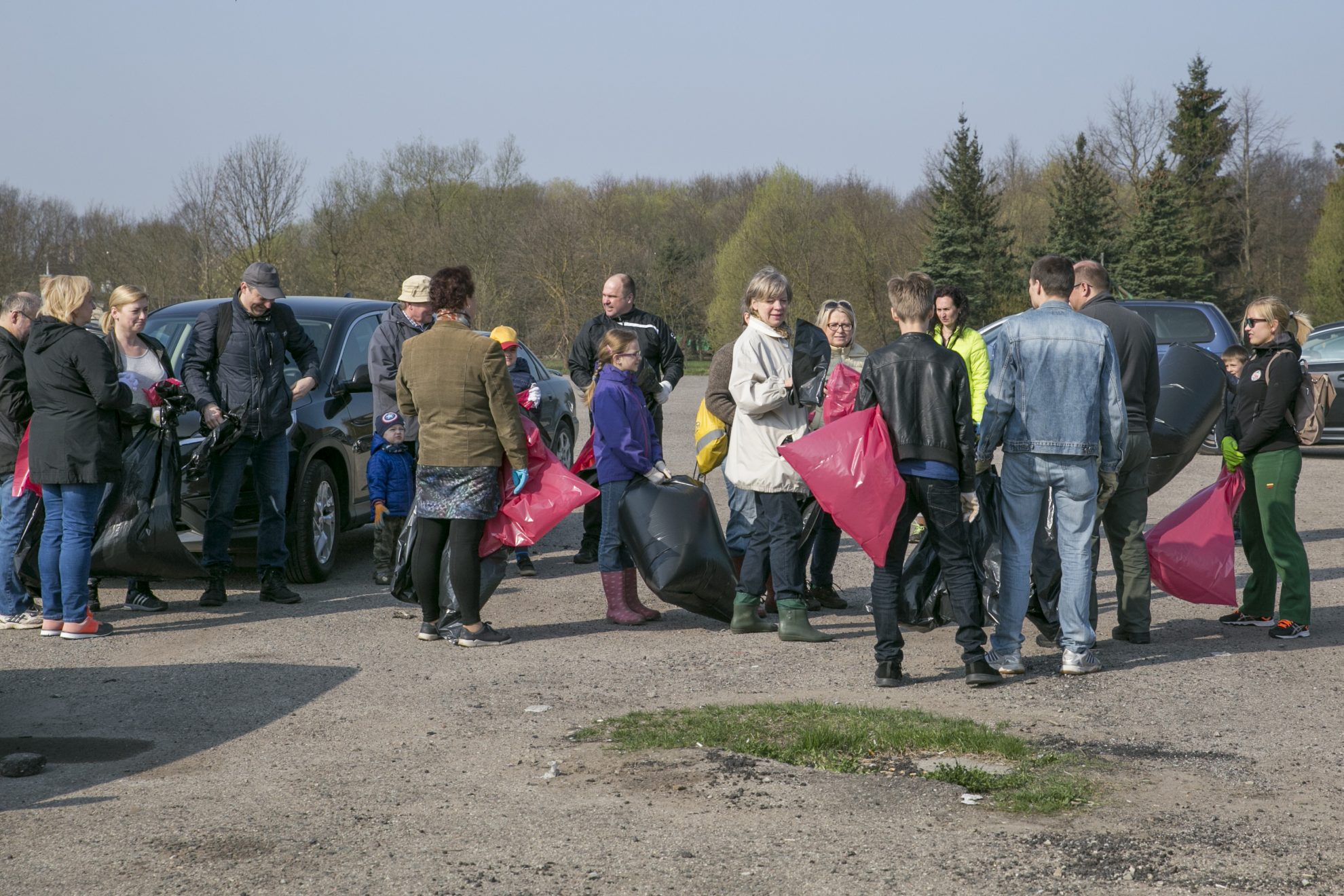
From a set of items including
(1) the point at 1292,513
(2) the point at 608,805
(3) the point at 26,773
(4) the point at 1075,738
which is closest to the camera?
(2) the point at 608,805

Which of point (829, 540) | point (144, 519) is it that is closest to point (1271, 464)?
point (829, 540)

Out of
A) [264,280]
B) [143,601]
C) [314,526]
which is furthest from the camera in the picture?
[314,526]

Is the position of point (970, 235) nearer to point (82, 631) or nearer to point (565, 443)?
point (565, 443)

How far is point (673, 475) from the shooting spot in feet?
24.9

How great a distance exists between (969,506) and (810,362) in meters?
1.28

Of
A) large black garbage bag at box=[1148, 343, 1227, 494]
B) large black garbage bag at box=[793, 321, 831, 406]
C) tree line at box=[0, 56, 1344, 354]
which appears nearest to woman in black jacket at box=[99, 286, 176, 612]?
large black garbage bag at box=[793, 321, 831, 406]

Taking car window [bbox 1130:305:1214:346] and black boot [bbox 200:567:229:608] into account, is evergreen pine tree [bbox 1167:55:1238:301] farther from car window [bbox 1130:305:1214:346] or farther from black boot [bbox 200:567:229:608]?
black boot [bbox 200:567:229:608]

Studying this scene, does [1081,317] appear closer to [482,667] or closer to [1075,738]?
[1075,738]

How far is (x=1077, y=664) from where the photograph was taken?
6.28m

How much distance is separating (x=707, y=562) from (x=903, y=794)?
278cm

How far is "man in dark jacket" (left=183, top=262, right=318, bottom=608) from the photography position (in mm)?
8055

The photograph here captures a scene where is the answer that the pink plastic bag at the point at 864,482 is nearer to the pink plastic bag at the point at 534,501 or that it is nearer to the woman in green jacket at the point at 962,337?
the pink plastic bag at the point at 534,501

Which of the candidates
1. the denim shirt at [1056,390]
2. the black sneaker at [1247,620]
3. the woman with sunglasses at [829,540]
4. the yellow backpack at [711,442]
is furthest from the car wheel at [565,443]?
the denim shirt at [1056,390]

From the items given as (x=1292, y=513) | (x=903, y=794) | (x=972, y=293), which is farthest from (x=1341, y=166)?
(x=903, y=794)
